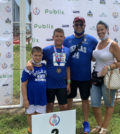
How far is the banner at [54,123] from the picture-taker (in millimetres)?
2764

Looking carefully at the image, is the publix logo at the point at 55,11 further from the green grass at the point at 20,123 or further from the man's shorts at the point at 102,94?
the green grass at the point at 20,123

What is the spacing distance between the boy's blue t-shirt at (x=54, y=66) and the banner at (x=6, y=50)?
1.37 m

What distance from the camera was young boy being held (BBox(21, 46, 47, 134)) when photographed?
3199 millimetres

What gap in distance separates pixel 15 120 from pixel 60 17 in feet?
7.63

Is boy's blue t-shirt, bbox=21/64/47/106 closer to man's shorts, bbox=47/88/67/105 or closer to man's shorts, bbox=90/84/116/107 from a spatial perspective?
man's shorts, bbox=47/88/67/105

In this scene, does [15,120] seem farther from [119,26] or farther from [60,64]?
[119,26]

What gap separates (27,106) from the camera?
3242mm

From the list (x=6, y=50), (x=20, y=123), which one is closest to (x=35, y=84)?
(x=20, y=123)

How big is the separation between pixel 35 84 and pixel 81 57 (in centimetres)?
88

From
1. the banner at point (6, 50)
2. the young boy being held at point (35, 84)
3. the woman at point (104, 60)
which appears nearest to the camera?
the young boy being held at point (35, 84)

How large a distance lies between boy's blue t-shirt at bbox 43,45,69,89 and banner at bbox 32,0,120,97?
47.9 inches

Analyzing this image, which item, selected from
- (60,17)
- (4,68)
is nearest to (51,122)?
(4,68)

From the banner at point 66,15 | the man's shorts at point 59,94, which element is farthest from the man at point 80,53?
the banner at point 66,15

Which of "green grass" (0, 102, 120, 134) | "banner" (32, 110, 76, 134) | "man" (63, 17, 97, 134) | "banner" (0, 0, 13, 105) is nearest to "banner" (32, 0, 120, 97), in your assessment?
"banner" (0, 0, 13, 105)
